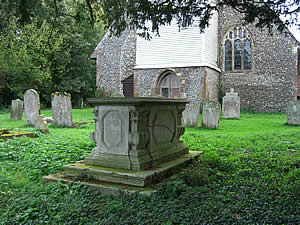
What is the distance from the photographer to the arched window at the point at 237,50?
69.2 ft

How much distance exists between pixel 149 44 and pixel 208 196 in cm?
1679

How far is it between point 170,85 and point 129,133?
15033 mm

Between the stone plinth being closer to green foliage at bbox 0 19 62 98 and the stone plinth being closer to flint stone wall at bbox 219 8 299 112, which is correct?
flint stone wall at bbox 219 8 299 112

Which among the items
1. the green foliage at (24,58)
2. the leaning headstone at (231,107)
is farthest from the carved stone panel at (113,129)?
the green foliage at (24,58)

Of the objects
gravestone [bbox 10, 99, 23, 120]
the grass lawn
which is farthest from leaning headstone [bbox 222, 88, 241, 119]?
gravestone [bbox 10, 99, 23, 120]

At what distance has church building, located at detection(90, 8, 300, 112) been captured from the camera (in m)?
18.2

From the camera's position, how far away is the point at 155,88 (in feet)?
63.3

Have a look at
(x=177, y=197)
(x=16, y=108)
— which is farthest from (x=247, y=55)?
(x=177, y=197)

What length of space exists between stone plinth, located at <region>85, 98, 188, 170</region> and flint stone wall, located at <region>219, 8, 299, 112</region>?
17186 millimetres

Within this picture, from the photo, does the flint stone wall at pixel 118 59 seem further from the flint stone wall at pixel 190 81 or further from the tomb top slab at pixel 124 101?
the tomb top slab at pixel 124 101

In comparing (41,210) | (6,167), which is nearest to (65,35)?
(6,167)

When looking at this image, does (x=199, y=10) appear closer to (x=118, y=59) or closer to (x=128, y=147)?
(x=128, y=147)

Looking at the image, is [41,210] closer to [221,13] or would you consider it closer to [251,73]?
[251,73]

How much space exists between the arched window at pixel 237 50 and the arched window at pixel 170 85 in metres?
5.08
